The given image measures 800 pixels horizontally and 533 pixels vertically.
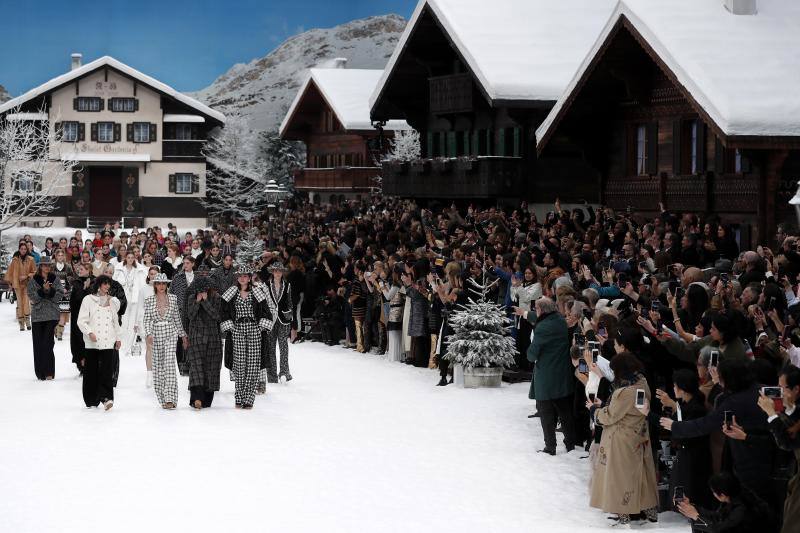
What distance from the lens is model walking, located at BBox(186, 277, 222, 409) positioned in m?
18.0

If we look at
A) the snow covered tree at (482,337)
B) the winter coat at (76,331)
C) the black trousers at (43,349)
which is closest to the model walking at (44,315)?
the black trousers at (43,349)

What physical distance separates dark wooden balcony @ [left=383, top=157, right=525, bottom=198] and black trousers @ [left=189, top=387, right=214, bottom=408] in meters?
18.6

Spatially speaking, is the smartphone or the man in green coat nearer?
the smartphone

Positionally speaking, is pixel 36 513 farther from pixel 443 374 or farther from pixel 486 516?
pixel 443 374

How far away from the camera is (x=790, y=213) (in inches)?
989

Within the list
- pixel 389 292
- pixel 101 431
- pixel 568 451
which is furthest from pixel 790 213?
pixel 101 431

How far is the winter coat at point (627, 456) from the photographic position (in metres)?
11.7

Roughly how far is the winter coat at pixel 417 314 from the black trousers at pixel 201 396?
5352 mm

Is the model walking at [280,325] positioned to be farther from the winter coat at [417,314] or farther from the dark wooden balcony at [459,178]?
the dark wooden balcony at [459,178]

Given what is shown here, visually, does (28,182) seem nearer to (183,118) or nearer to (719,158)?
(183,118)

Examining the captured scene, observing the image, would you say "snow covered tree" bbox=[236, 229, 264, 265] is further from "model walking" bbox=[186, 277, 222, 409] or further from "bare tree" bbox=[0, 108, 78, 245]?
"bare tree" bbox=[0, 108, 78, 245]

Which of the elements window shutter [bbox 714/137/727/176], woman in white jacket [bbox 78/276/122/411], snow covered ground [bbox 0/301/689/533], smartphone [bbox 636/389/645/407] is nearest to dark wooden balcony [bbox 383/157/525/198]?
window shutter [bbox 714/137/727/176]

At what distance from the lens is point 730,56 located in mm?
24781

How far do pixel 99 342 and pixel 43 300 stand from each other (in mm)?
4157
